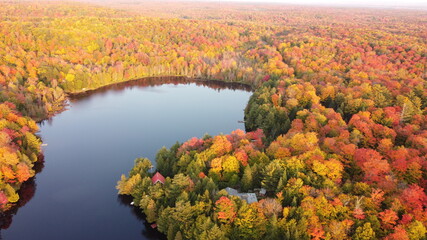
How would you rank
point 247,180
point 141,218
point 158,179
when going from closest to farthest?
point 247,180 < point 141,218 < point 158,179

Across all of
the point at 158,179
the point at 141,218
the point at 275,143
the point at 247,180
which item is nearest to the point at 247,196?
the point at 247,180

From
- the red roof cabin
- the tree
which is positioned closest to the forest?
the tree

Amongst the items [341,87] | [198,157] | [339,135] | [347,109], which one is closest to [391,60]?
[341,87]

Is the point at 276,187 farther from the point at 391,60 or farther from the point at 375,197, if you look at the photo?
the point at 391,60

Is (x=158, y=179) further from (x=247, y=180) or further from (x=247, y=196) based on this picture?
(x=247, y=196)

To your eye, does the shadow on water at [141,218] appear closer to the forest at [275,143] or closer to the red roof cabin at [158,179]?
the forest at [275,143]

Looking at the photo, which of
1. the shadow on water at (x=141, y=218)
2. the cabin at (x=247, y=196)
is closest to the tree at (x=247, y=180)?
the cabin at (x=247, y=196)

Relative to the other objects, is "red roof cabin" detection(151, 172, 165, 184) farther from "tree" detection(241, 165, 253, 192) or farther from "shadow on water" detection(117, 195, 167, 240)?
"tree" detection(241, 165, 253, 192)
